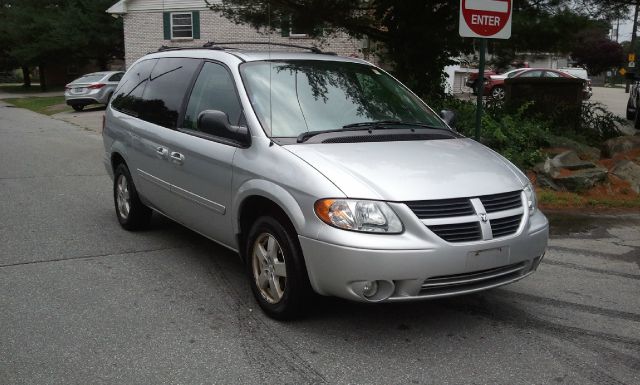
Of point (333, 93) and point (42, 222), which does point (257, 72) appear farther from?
point (42, 222)

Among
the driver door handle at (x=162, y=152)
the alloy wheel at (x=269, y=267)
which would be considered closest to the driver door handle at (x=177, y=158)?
the driver door handle at (x=162, y=152)

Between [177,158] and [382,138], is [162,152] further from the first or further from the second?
[382,138]

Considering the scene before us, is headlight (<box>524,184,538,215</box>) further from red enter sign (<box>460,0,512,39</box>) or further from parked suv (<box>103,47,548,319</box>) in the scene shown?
red enter sign (<box>460,0,512,39</box>)

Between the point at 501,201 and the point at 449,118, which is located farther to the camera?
the point at 449,118

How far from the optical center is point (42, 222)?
700cm

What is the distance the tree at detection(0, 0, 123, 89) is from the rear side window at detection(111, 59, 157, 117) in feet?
90.3

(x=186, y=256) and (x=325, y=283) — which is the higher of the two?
(x=325, y=283)

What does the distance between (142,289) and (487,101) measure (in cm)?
852

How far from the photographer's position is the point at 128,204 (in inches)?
259

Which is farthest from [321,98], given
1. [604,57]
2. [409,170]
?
[604,57]

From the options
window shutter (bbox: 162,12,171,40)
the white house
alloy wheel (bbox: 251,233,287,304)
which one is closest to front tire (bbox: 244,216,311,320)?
alloy wheel (bbox: 251,233,287,304)

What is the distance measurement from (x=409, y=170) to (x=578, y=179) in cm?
533

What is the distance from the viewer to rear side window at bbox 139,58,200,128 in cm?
554

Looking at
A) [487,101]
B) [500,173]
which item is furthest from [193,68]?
[487,101]
